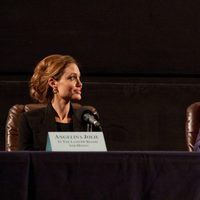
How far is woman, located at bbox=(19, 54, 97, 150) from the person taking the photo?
2793 millimetres

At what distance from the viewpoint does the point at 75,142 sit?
1.97 meters

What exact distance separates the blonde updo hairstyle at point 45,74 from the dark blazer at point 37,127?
0.11 m

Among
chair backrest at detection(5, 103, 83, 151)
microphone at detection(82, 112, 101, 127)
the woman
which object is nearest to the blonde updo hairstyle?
the woman

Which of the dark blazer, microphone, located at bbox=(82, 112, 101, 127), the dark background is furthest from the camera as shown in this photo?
the dark background

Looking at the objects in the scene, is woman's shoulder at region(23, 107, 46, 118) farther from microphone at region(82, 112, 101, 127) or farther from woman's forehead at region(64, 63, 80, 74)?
microphone at region(82, 112, 101, 127)

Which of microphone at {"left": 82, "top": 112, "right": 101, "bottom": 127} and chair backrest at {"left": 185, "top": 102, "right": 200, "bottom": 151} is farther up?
microphone at {"left": 82, "top": 112, "right": 101, "bottom": 127}

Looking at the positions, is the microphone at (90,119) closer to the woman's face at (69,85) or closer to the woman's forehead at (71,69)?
the woman's face at (69,85)

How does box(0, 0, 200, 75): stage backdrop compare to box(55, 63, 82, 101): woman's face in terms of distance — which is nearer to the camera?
box(55, 63, 82, 101): woman's face

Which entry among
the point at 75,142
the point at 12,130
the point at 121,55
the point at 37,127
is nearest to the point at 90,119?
the point at 75,142
